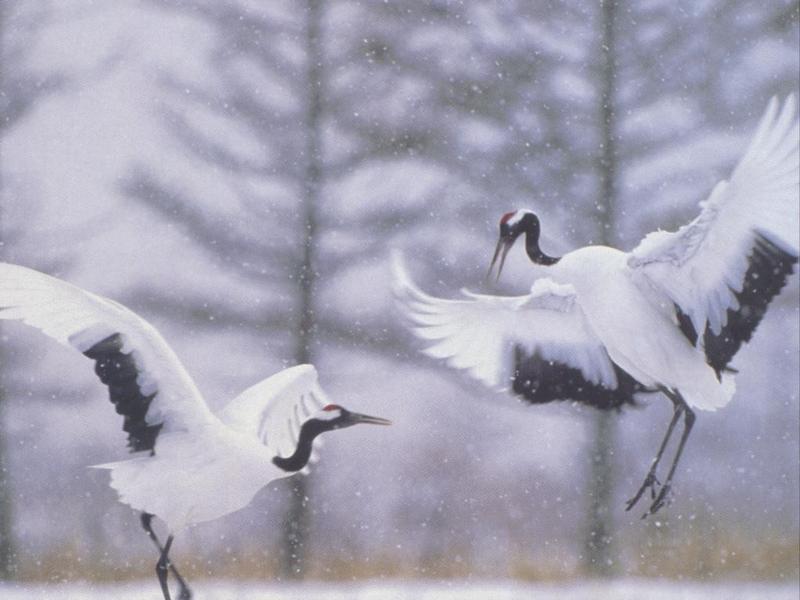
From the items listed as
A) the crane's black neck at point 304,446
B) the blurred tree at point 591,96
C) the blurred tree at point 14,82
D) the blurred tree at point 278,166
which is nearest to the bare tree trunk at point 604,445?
the blurred tree at point 591,96

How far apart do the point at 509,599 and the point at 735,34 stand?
1.22 meters

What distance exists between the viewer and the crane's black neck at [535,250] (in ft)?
7.53

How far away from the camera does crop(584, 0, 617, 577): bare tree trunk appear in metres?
2.38

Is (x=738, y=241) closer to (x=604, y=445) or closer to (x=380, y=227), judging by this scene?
(x=604, y=445)

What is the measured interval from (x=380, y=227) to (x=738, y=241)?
0.69 metres

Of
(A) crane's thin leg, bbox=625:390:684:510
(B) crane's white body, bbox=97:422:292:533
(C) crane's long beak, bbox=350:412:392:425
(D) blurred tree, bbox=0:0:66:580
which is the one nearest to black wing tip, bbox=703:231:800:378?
(A) crane's thin leg, bbox=625:390:684:510

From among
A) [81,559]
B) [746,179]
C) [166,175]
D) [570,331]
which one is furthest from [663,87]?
[81,559]

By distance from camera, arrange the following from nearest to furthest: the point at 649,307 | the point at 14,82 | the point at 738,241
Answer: the point at 738,241 < the point at 649,307 < the point at 14,82

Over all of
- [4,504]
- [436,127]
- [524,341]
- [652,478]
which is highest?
[436,127]

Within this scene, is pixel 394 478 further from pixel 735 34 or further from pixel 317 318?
pixel 735 34

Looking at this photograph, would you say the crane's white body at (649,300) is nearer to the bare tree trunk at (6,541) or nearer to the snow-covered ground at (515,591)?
the snow-covered ground at (515,591)

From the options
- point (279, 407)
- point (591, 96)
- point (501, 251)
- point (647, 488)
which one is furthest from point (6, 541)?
point (591, 96)

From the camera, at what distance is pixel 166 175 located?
236 centimetres

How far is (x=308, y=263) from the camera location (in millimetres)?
2379
